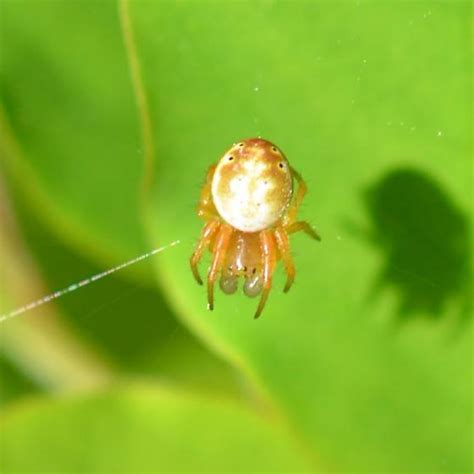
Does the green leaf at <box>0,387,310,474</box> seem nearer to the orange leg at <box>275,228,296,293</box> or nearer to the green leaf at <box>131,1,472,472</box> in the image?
the green leaf at <box>131,1,472,472</box>

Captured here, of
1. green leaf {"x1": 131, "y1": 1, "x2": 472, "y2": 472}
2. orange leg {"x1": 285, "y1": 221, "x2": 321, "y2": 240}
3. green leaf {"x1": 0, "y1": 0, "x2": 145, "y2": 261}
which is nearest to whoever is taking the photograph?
green leaf {"x1": 131, "y1": 1, "x2": 472, "y2": 472}

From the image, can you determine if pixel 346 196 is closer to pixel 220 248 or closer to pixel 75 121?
pixel 220 248

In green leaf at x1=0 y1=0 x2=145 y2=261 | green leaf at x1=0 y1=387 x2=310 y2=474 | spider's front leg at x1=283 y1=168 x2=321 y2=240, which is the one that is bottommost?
green leaf at x1=0 y1=387 x2=310 y2=474

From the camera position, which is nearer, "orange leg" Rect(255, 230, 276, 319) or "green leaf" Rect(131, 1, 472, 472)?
"green leaf" Rect(131, 1, 472, 472)

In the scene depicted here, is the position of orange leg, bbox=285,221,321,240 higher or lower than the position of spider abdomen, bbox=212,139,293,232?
higher

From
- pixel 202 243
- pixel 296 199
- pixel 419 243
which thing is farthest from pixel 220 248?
pixel 419 243

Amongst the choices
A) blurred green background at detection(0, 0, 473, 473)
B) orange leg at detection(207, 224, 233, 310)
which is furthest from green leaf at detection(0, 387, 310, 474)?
orange leg at detection(207, 224, 233, 310)
